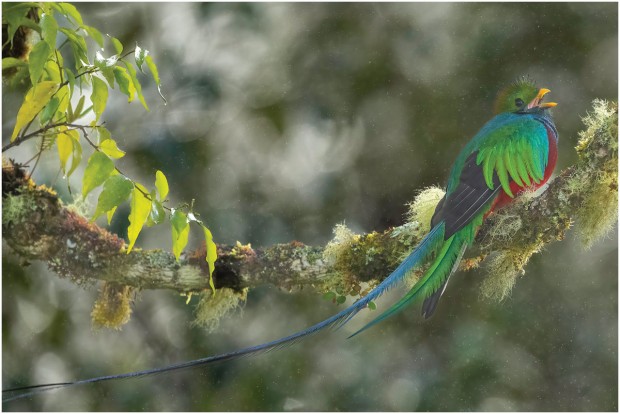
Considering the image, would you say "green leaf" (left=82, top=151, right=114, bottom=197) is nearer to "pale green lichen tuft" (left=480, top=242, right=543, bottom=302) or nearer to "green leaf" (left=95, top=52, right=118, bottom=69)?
"green leaf" (left=95, top=52, right=118, bottom=69)

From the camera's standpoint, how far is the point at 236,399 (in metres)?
3.57

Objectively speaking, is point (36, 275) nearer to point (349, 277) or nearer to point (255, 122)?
point (255, 122)

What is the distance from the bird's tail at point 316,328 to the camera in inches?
60.7

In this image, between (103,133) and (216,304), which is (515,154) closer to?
(216,304)

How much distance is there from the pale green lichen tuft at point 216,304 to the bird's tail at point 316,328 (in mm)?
499

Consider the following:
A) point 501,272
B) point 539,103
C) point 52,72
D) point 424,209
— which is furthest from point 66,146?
point 539,103

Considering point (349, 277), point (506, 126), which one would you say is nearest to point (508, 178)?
point (506, 126)

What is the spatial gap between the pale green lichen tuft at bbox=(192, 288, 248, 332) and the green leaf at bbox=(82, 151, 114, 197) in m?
0.78

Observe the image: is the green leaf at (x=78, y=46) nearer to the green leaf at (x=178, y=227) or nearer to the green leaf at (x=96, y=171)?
the green leaf at (x=96, y=171)

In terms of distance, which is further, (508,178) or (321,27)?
(321,27)

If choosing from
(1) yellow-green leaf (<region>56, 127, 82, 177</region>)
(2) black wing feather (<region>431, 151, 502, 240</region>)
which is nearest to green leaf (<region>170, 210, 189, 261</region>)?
(1) yellow-green leaf (<region>56, 127, 82, 177</region>)

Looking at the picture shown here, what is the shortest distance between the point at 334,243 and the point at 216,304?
45cm

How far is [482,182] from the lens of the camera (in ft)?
6.49

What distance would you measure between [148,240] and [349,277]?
1.71m
